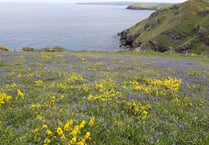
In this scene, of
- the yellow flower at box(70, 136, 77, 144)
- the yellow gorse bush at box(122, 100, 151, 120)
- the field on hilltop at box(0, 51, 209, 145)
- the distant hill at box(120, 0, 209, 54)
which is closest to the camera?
the yellow flower at box(70, 136, 77, 144)

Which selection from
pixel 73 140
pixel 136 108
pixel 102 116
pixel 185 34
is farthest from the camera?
pixel 185 34

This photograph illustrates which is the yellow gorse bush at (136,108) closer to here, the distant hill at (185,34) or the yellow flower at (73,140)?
the yellow flower at (73,140)

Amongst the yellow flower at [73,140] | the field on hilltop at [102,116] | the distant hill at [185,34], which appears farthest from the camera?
the distant hill at [185,34]

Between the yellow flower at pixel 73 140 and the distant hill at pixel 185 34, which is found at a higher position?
the distant hill at pixel 185 34

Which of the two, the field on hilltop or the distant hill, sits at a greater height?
the distant hill

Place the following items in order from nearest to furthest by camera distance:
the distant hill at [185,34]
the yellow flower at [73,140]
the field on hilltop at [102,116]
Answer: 1. the yellow flower at [73,140]
2. the field on hilltop at [102,116]
3. the distant hill at [185,34]

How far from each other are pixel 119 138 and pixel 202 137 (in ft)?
8.20

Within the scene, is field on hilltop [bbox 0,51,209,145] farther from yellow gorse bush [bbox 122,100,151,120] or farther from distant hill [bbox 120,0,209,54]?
distant hill [bbox 120,0,209,54]

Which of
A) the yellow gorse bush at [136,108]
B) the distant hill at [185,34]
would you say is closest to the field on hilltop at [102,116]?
the yellow gorse bush at [136,108]

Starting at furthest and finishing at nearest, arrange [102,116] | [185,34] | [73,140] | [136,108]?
[185,34], [136,108], [102,116], [73,140]

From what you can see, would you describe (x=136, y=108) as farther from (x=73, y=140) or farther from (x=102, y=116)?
(x=73, y=140)

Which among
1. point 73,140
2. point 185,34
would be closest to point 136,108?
point 73,140

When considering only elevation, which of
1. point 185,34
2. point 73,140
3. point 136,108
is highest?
point 185,34

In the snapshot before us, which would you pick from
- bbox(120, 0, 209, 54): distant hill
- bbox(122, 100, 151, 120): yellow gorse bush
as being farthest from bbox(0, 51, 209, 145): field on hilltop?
bbox(120, 0, 209, 54): distant hill
